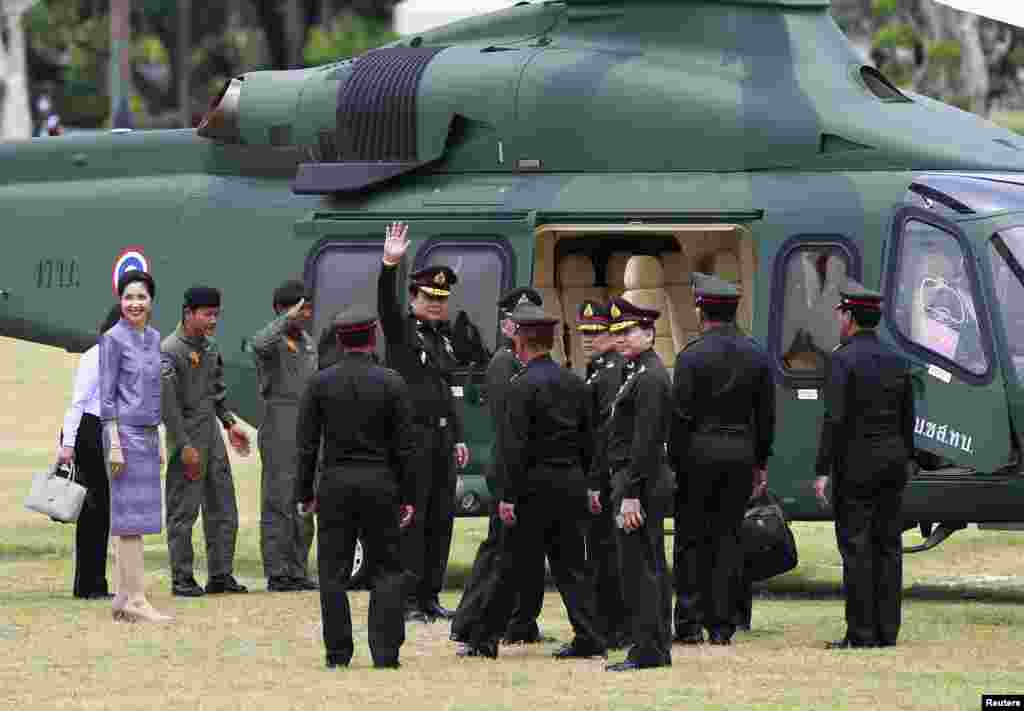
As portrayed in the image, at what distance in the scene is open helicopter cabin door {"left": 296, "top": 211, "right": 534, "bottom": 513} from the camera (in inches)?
578

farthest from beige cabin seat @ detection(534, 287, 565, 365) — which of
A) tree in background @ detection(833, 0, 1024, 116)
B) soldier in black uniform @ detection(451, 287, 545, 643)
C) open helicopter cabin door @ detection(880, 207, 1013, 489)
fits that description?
tree in background @ detection(833, 0, 1024, 116)

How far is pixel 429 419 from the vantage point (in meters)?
13.1

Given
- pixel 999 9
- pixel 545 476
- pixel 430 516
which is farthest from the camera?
pixel 430 516

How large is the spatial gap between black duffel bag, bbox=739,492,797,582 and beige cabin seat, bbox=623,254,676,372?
171cm

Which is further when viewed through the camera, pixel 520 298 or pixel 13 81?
pixel 13 81

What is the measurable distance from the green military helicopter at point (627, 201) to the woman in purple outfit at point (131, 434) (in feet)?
7.31

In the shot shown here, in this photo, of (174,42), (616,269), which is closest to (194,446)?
(616,269)

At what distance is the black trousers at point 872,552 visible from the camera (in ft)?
39.7

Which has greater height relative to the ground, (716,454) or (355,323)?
(355,323)

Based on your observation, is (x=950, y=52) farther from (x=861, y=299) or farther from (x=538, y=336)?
(x=538, y=336)

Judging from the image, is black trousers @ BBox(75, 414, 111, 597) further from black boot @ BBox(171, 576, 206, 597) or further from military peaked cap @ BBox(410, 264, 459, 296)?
military peaked cap @ BBox(410, 264, 459, 296)

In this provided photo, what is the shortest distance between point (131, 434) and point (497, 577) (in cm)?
263

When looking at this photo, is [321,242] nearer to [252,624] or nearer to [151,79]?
[252,624]

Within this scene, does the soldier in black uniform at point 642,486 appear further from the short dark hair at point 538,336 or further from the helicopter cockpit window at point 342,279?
the helicopter cockpit window at point 342,279
